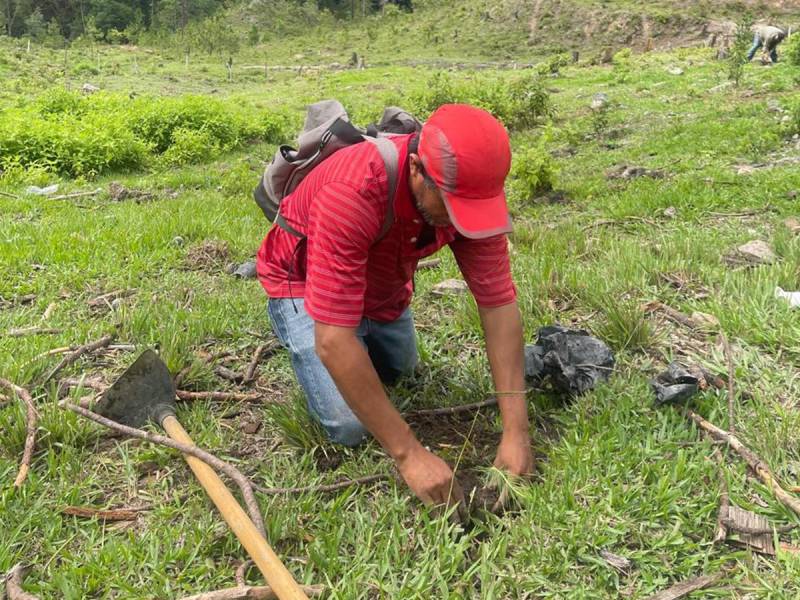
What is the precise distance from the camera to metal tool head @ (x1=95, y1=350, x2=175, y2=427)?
8.34 feet

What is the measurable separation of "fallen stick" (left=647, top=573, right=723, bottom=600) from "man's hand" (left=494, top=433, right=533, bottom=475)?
573 millimetres

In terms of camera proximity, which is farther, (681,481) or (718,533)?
(681,481)

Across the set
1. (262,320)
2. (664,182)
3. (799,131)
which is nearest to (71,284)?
(262,320)

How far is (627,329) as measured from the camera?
2877mm

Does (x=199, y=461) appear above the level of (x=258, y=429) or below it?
above

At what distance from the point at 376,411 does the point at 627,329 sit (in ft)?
4.76

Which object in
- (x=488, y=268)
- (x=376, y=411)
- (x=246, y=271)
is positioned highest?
(x=488, y=268)

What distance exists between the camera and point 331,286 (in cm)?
199

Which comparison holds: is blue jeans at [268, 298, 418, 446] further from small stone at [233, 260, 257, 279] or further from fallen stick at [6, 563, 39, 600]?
small stone at [233, 260, 257, 279]

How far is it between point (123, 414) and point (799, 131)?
23.9 ft

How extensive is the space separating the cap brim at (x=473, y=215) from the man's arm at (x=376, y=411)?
19.2 inches

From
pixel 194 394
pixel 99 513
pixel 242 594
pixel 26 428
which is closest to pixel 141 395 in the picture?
pixel 194 394

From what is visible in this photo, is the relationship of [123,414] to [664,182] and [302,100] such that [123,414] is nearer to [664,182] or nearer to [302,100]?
[664,182]

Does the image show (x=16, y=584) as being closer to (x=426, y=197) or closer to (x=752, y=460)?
(x=426, y=197)
